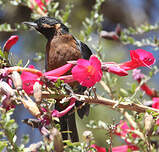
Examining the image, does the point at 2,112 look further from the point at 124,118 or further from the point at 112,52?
the point at 112,52

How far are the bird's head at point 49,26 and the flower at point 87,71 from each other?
1110 mm

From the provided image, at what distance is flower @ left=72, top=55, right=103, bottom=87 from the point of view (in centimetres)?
111

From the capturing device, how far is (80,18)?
373 cm

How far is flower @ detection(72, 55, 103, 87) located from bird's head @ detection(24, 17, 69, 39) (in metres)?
1.11

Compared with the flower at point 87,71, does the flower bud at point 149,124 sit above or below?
below

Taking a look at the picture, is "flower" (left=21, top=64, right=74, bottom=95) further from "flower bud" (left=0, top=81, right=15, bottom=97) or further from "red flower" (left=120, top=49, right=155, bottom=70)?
"red flower" (left=120, top=49, right=155, bottom=70)

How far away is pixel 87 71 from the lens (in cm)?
110

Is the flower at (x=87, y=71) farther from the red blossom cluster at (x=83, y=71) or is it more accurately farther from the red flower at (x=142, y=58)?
the red flower at (x=142, y=58)

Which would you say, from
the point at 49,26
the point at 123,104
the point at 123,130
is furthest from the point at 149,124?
the point at 49,26

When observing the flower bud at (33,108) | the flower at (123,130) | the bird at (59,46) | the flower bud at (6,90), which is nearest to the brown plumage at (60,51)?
the bird at (59,46)

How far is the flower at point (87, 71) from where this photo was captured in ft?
3.63

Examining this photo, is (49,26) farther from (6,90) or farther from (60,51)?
(6,90)

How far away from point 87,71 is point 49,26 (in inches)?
47.5

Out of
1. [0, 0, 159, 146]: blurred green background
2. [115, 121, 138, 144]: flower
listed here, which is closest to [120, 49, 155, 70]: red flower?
[115, 121, 138, 144]: flower
